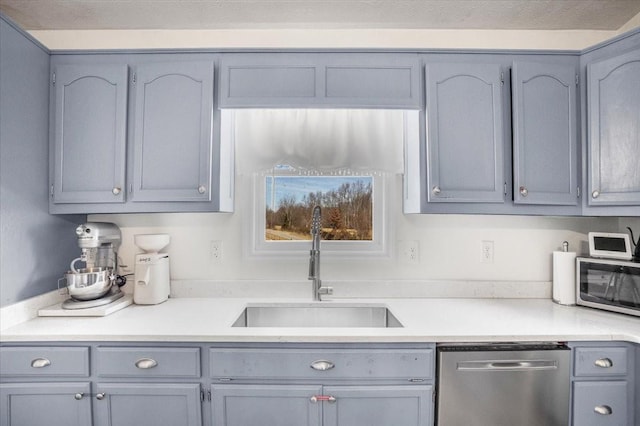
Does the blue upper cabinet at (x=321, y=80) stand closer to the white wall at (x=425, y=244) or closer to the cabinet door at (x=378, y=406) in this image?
the white wall at (x=425, y=244)

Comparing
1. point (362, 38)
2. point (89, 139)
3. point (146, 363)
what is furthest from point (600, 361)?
point (89, 139)

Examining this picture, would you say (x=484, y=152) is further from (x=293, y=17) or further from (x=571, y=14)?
(x=293, y=17)

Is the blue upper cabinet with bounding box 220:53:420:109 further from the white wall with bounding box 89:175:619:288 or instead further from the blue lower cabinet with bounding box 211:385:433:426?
the blue lower cabinet with bounding box 211:385:433:426

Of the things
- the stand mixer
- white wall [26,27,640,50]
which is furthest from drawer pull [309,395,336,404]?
white wall [26,27,640,50]

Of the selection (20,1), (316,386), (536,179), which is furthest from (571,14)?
(20,1)

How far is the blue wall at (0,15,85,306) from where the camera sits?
5.02ft

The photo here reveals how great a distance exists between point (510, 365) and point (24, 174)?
2.41 m

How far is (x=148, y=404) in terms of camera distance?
146 centimetres

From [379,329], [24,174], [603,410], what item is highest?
[24,174]

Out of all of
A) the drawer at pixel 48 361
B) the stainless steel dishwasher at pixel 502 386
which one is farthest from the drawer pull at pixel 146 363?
the stainless steel dishwasher at pixel 502 386

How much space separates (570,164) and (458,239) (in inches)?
27.5

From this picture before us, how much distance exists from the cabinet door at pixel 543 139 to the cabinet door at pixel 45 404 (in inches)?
88.7

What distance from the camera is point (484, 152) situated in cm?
174

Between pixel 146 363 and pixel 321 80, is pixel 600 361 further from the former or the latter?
pixel 146 363
